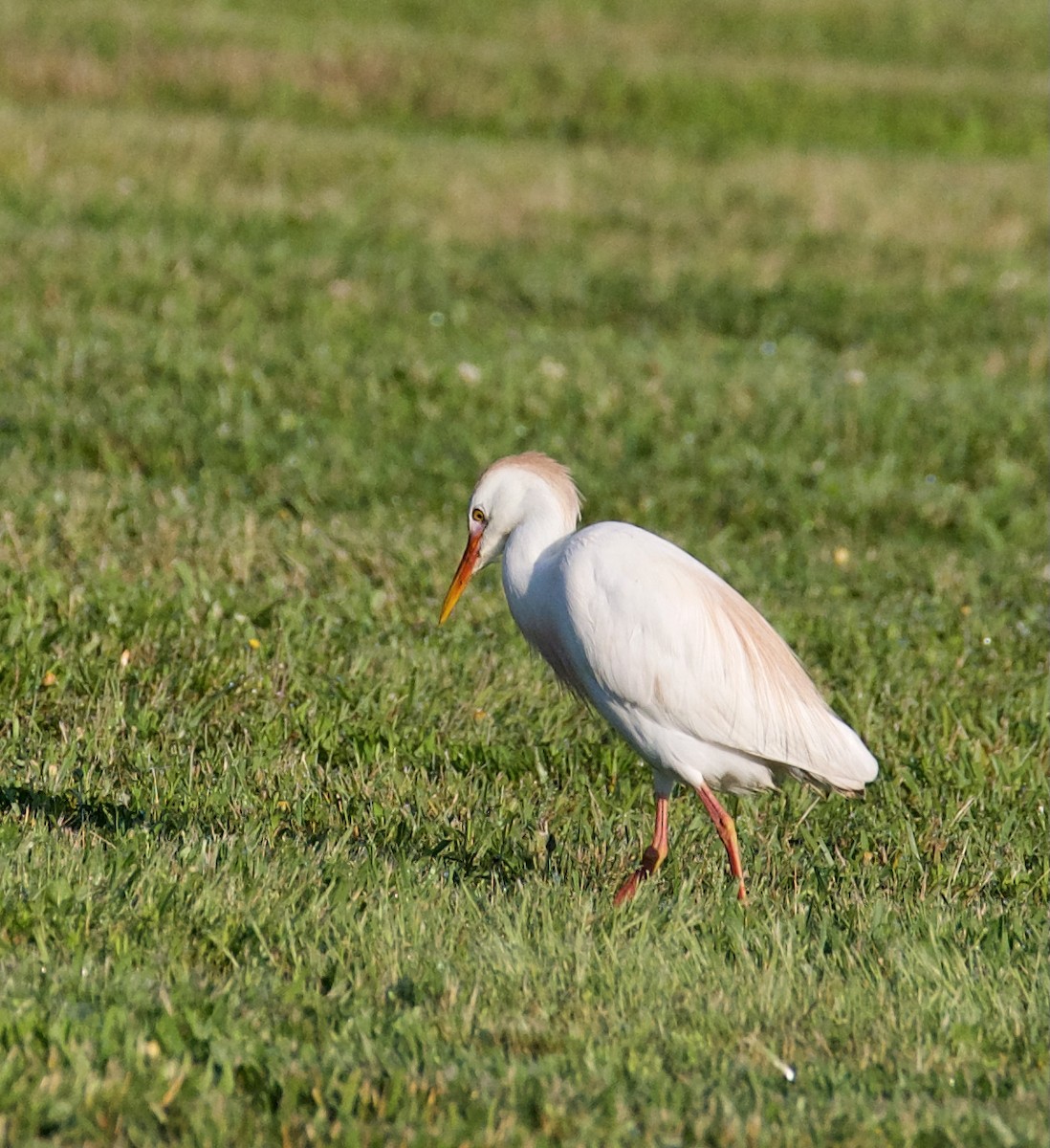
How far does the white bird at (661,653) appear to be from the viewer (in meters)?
4.32

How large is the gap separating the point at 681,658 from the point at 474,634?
1818 millimetres

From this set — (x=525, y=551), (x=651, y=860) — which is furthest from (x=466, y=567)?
(x=651, y=860)

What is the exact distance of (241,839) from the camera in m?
4.18

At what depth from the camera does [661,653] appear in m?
4.36

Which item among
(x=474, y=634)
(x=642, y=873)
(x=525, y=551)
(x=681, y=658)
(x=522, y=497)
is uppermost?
(x=522, y=497)

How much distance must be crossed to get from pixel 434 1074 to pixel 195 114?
15.8 metres

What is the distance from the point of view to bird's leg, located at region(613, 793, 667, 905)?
4.05 m

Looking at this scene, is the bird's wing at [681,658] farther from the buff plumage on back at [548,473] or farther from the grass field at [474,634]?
the grass field at [474,634]

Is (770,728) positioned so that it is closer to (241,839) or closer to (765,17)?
(241,839)

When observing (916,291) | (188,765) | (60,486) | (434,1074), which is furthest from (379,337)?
(434,1074)

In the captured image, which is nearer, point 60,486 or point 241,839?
point 241,839

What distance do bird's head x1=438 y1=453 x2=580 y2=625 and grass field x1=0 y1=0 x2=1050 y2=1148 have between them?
2.66ft

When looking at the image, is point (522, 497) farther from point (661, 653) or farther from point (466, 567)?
point (661, 653)

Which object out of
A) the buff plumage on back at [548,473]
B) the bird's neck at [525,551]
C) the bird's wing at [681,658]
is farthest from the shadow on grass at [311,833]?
the buff plumage on back at [548,473]
